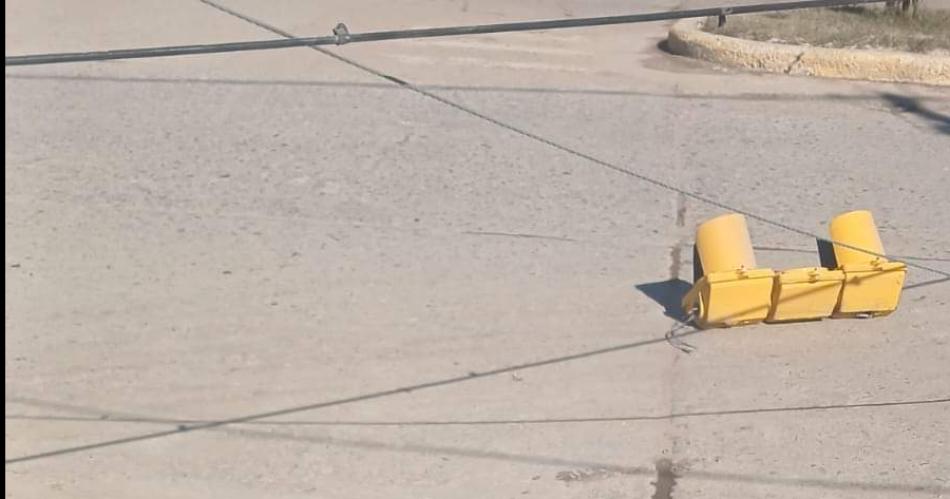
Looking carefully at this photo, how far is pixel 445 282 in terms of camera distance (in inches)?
238

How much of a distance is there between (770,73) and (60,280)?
5308mm

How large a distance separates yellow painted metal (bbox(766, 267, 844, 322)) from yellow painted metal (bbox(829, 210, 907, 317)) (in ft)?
0.16

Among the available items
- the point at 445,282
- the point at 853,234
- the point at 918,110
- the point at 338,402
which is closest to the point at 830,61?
the point at 918,110

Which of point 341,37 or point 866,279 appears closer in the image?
point 341,37

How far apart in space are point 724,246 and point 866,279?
572 millimetres

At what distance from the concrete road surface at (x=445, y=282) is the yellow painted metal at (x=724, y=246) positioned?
0.27m

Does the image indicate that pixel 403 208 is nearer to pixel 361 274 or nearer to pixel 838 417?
pixel 361 274

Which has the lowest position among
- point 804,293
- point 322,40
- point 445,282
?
point 445,282

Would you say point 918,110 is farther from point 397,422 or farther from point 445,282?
point 397,422

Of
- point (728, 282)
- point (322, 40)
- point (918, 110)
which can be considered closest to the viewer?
point (322, 40)

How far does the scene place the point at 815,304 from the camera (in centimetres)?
562

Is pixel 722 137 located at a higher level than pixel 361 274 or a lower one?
higher

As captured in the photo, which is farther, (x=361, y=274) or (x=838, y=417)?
(x=361, y=274)

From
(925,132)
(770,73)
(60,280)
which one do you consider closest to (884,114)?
(925,132)
